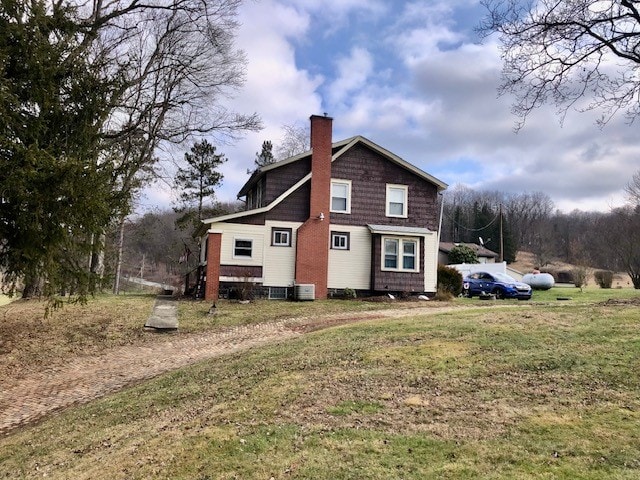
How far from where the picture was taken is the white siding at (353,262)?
74.2ft

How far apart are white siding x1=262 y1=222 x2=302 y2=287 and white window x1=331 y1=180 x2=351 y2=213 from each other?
2294mm

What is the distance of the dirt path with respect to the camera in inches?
355

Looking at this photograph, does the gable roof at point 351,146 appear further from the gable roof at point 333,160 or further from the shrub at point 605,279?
the shrub at point 605,279

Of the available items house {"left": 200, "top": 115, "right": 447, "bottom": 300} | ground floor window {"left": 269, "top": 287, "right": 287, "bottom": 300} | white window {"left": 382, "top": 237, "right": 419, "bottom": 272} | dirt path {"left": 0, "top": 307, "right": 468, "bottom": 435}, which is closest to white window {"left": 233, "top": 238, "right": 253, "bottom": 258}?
house {"left": 200, "top": 115, "right": 447, "bottom": 300}

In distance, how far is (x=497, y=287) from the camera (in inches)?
1086

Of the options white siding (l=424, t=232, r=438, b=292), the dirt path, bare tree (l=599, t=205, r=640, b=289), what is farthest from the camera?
bare tree (l=599, t=205, r=640, b=289)

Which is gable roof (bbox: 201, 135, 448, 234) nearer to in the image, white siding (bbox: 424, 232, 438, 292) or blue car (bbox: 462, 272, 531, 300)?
white siding (bbox: 424, 232, 438, 292)

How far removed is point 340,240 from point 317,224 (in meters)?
1.38

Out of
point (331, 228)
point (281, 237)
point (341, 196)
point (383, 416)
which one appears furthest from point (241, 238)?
point (383, 416)

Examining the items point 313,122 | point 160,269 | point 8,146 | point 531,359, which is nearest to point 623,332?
point 531,359

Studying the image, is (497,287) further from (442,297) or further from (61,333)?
(61,333)

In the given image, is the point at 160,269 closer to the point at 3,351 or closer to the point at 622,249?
the point at 622,249

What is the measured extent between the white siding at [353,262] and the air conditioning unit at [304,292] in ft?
4.27

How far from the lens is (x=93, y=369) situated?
37.2 feet
